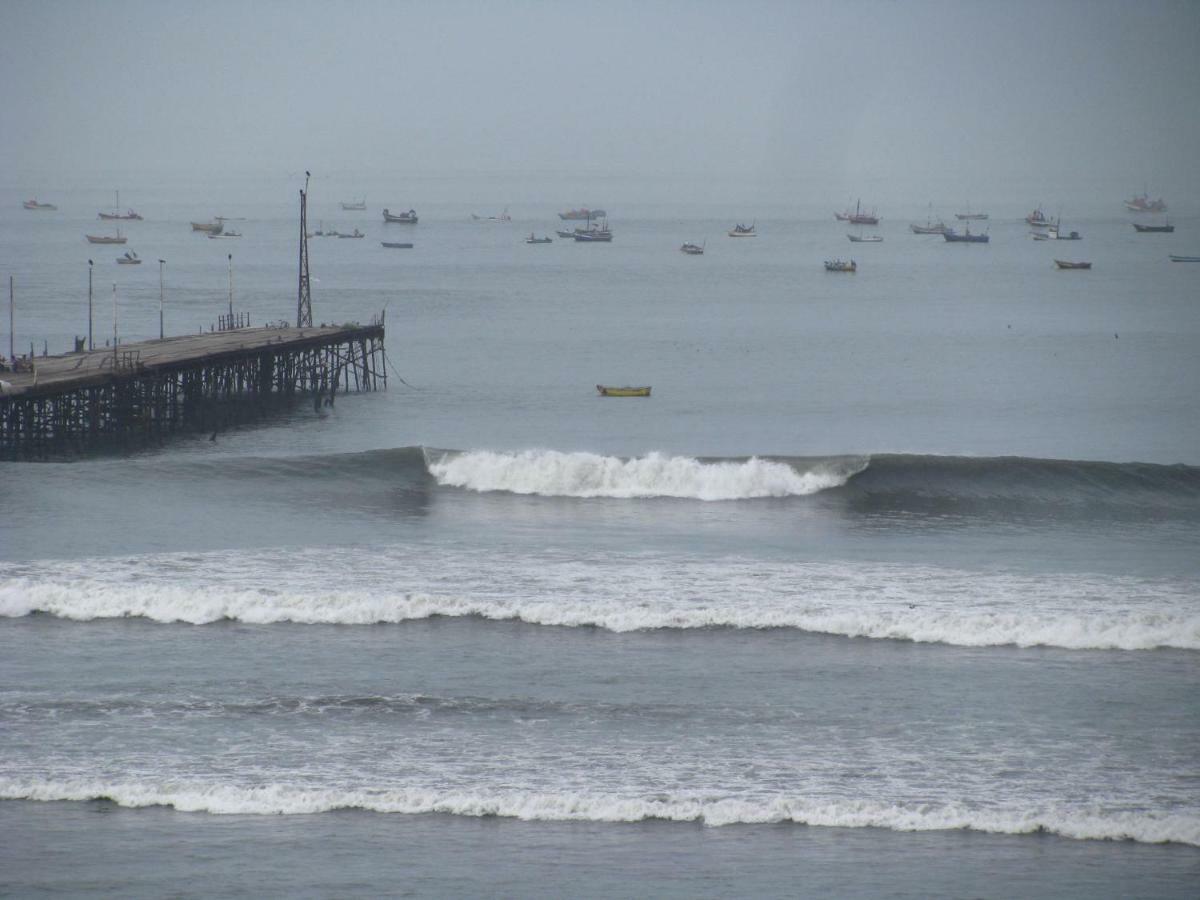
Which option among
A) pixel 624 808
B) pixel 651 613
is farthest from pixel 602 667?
pixel 624 808

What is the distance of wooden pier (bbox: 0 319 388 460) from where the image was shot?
4659cm

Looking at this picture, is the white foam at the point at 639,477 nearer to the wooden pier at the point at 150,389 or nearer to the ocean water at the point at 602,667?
the ocean water at the point at 602,667

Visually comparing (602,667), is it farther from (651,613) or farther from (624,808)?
(624,808)

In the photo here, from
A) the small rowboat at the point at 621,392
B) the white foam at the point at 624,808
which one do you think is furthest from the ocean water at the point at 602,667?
the small rowboat at the point at 621,392

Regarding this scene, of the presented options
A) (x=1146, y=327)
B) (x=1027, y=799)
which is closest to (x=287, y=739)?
(x=1027, y=799)

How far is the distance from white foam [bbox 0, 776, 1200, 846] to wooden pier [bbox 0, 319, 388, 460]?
96.4 feet

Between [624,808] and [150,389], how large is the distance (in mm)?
38770

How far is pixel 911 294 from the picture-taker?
14062cm

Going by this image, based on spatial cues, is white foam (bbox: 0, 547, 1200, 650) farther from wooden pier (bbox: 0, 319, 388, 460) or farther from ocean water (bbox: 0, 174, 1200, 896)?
wooden pier (bbox: 0, 319, 388, 460)

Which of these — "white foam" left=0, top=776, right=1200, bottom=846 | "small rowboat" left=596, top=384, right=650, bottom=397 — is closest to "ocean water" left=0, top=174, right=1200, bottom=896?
"white foam" left=0, top=776, right=1200, bottom=846

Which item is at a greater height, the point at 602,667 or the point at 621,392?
the point at 621,392

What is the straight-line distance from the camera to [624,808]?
56.3 ft

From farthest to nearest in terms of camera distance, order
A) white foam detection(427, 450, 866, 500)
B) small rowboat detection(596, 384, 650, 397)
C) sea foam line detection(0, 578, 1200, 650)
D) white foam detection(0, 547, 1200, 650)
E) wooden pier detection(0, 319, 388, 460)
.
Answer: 1. small rowboat detection(596, 384, 650, 397)
2. wooden pier detection(0, 319, 388, 460)
3. white foam detection(427, 450, 866, 500)
4. white foam detection(0, 547, 1200, 650)
5. sea foam line detection(0, 578, 1200, 650)

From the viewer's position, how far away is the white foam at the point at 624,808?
54.9 feet
